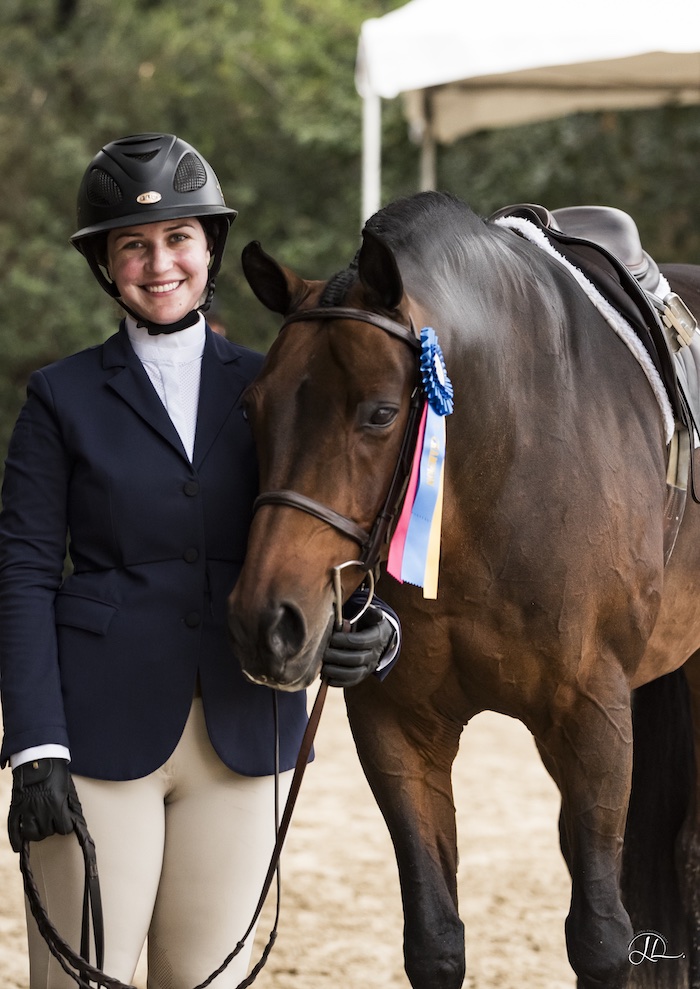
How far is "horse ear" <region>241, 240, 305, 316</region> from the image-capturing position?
2.18 m

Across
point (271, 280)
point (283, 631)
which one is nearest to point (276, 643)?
point (283, 631)

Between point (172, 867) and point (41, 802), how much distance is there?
33cm

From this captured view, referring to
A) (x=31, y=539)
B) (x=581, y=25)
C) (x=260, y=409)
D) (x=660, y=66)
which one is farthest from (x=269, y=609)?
(x=660, y=66)

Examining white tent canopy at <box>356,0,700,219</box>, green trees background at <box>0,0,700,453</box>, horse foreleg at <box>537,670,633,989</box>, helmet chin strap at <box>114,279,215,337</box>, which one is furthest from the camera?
green trees background at <box>0,0,700,453</box>

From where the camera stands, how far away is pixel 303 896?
4277mm

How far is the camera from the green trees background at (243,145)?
36.4ft

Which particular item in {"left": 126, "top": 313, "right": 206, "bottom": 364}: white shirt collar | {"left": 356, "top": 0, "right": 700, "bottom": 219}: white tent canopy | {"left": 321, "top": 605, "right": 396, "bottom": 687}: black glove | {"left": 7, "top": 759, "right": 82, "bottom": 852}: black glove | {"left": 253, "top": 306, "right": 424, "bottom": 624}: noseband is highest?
{"left": 356, "top": 0, "right": 700, "bottom": 219}: white tent canopy

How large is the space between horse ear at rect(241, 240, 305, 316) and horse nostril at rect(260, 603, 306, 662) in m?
0.56

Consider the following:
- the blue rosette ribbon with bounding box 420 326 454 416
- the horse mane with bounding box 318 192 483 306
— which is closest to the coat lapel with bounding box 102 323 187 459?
the horse mane with bounding box 318 192 483 306

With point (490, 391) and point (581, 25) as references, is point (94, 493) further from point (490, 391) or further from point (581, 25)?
point (581, 25)

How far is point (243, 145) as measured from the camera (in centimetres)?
1378

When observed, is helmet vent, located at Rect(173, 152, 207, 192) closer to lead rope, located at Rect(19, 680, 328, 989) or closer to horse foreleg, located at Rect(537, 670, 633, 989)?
lead rope, located at Rect(19, 680, 328, 989)

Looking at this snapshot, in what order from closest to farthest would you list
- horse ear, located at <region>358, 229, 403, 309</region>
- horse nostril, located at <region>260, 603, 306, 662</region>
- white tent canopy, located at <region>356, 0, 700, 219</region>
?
horse nostril, located at <region>260, 603, 306, 662</region>
horse ear, located at <region>358, 229, 403, 309</region>
white tent canopy, located at <region>356, 0, 700, 219</region>

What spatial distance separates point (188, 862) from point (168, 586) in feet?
1.59
